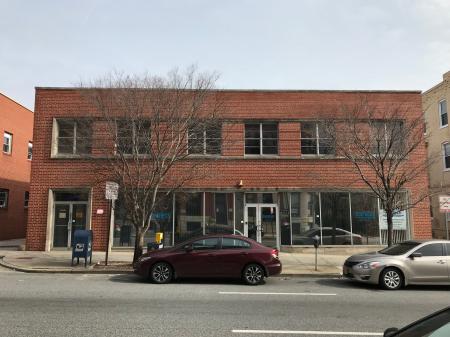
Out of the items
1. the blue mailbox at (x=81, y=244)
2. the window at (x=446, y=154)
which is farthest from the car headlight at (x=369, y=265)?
the window at (x=446, y=154)

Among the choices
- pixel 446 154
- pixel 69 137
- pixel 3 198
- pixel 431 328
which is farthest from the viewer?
pixel 446 154

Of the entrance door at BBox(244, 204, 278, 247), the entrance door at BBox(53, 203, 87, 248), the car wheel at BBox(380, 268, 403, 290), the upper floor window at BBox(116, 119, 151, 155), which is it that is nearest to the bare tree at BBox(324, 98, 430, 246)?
the car wheel at BBox(380, 268, 403, 290)

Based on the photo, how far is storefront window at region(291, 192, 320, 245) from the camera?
66.8 feet

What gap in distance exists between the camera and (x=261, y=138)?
21.2 meters

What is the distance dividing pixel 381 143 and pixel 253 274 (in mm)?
7472

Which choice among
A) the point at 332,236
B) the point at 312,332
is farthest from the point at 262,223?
the point at 312,332

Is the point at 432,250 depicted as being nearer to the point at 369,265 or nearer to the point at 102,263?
the point at 369,265

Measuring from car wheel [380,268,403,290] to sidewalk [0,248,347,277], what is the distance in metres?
2.71

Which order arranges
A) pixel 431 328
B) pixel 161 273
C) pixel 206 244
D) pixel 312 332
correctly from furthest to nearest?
pixel 206 244 → pixel 161 273 → pixel 312 332 → pixel 431 328

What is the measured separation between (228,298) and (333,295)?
263 cm

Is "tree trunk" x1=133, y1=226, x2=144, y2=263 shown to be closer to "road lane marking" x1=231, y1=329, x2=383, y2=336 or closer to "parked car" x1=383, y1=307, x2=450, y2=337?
"road lane marking" x1=231, y1=329, x2=383, y2=336

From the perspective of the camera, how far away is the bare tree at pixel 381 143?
1567 centimetres

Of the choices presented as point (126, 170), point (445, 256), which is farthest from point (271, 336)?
point (126, 170)

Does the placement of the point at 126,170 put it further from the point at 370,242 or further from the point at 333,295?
the point at 370,242
